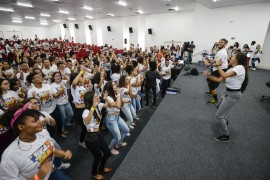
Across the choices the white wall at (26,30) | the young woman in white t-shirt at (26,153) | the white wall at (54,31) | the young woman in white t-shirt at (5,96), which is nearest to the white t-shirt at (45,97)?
the young woman in white t-shirt at (5,96)

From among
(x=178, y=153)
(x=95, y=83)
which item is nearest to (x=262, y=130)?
(x=178, y=153)

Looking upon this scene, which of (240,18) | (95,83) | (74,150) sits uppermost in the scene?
(240,18)

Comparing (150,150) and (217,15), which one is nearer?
(150,150)

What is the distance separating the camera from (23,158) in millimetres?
→ 1361

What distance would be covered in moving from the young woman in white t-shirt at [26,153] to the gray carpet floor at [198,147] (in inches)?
49.7

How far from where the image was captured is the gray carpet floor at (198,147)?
2.39 m

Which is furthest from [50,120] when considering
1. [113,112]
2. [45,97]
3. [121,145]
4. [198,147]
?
[198,147]

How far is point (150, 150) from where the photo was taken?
A: 286 centimetres

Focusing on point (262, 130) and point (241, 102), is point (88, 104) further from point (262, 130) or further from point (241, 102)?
point (241, 102)

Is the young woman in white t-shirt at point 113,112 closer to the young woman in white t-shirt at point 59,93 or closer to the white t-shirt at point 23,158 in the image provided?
the young woman in white t-shirt at point 59,93

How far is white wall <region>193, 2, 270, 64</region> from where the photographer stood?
930 centimetres

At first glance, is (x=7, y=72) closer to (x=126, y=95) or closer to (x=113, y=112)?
(x=126, y=95)

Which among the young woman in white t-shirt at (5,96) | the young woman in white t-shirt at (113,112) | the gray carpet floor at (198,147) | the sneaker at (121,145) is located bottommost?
the sneaker at (121,145)

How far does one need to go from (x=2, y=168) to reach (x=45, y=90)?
1.85m
